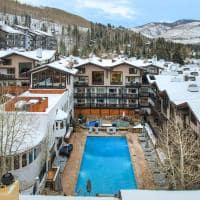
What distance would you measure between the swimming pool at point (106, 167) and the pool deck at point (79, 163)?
0.29 m

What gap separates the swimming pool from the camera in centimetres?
2078

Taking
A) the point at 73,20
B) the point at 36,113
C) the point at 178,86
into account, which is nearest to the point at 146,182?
the point at 36,113

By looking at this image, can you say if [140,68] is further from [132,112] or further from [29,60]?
[29,60]

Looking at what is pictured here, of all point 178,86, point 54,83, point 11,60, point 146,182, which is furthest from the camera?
point 11,60

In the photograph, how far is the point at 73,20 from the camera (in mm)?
154375

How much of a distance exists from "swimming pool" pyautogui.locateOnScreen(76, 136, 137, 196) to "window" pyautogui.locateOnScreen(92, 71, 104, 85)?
823cm

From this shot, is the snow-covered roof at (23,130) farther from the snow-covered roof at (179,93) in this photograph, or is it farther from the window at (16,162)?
the snow-covered roof at (179,93)

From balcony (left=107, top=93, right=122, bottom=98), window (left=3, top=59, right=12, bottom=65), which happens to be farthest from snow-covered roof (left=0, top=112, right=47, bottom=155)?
window (left=3, top=59, right=12, bottom=65)

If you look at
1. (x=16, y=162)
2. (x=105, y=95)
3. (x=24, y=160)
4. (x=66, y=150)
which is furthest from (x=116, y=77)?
(x=16, y=162)

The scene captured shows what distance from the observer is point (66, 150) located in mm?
25953

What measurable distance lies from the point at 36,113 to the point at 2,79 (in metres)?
16.9

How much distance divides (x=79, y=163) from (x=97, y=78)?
1499 centimetres

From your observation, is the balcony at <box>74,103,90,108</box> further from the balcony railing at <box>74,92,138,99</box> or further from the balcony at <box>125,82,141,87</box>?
the balcony at <box>125,82,141,87</box>

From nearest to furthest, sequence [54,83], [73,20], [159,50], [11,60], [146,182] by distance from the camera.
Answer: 1. [146,182]
2. [54,83]
3. [11,60]
4. [159,50]
5. [73,20]
